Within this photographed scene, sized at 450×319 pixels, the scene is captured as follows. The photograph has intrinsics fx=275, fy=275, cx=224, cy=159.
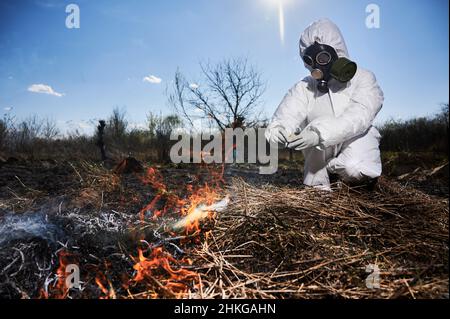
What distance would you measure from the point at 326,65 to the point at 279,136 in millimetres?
804

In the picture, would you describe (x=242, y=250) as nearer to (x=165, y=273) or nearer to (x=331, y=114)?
(x=165, y=273)

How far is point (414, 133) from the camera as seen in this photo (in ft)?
46.4

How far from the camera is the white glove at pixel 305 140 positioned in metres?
2.19

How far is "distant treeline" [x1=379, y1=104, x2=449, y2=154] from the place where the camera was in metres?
13.3

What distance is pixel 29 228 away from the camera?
1.69 metres

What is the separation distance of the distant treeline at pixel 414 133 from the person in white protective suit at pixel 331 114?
12.3m

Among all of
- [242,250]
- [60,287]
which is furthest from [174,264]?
[60,287]

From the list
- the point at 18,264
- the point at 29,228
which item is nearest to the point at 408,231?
the point at 18,264

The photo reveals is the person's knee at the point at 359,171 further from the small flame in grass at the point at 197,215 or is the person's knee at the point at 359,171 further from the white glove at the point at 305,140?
the small flame in grass at the point at 197,215

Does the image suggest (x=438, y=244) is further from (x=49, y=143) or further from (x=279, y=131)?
(x=49, y=143)

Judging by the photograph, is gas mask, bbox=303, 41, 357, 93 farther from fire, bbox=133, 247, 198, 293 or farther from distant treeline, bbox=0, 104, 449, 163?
distant treeline, bbox=0, 104, 449, 163

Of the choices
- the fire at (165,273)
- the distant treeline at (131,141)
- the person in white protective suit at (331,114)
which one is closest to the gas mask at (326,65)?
the person in white protective suit at (331,114)

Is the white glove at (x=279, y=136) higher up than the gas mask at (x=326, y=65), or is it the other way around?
the gas mask at (x=326, y=65)
